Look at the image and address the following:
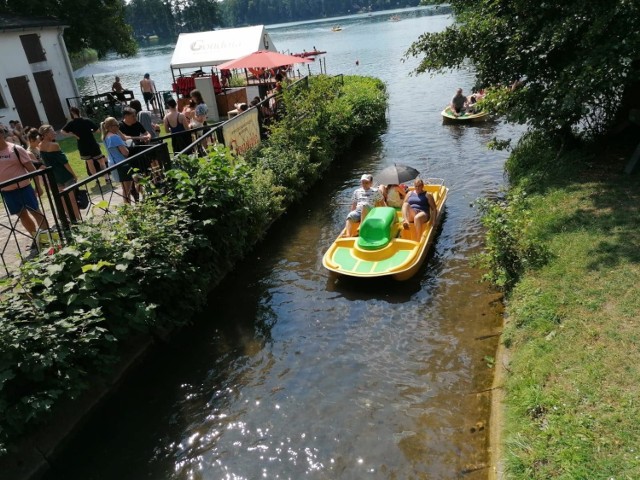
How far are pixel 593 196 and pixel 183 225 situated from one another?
686 centimetres

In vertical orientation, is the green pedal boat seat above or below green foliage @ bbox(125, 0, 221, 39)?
below

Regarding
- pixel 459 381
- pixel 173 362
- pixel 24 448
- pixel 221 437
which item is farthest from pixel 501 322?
pixel 24 448

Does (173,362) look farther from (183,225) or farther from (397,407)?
(397,407)

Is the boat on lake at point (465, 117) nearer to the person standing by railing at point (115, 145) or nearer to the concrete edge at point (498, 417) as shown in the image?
the person standing by railing at point (115, 145)

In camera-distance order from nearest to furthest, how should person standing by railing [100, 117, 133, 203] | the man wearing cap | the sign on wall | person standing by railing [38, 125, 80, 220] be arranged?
person standing by railing [38, 125, 80, 220] → person standing by railing [100, 117, 133, 203] → the man wearing cap → the sign on wall

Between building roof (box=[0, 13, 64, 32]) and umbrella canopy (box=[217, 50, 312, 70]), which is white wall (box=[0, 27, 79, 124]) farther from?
umbrella canopy (box=[217, 50, 312, 70])

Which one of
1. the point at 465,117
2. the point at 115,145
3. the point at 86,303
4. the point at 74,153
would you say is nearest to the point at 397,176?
the point at 115,145

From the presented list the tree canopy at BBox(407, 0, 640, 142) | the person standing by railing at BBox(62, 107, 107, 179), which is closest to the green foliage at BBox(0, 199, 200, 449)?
the person standing by railing at BBox(62, 107, 107, 179)

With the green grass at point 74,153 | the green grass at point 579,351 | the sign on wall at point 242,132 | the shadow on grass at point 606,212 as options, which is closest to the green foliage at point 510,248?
the green grass at point 579,351

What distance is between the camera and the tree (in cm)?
2630

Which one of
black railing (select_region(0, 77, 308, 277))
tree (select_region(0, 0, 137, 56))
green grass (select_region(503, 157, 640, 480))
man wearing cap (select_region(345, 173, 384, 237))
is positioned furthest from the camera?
tree (select_region(0, 0, 137, 56))

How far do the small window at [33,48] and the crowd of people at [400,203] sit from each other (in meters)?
17.7

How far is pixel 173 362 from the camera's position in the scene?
25.1 feet

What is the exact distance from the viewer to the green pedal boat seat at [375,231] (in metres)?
9.30
